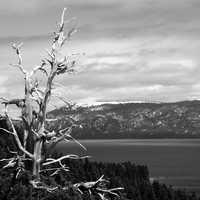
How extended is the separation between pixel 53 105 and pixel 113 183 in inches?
4119

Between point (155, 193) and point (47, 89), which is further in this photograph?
point (155, 193)

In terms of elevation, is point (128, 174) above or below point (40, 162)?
below

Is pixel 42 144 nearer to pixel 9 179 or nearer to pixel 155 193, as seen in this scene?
pixel 9 179

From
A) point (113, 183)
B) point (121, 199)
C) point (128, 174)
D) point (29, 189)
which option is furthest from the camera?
point (128, 174)

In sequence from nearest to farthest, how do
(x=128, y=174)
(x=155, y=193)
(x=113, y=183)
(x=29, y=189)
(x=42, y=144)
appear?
1. (x=29, y=189)
2. (x=42, y=144)
3. (x=113, y=183)
4. (x=155, y=193)
5. (x=128, y=174)

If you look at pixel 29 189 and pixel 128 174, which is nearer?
pixel 29 189

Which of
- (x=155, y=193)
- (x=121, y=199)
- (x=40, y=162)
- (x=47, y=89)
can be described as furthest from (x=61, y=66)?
(x=155, y=193)

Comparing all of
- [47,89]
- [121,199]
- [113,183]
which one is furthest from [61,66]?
[113,183]

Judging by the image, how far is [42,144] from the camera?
469 inches

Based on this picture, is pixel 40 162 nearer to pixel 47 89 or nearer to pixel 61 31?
pixel 47 89

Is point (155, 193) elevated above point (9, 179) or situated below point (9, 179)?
below

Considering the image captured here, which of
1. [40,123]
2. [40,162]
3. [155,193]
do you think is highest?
[40,123]

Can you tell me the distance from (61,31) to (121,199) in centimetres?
456

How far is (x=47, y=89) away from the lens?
11.7 m
